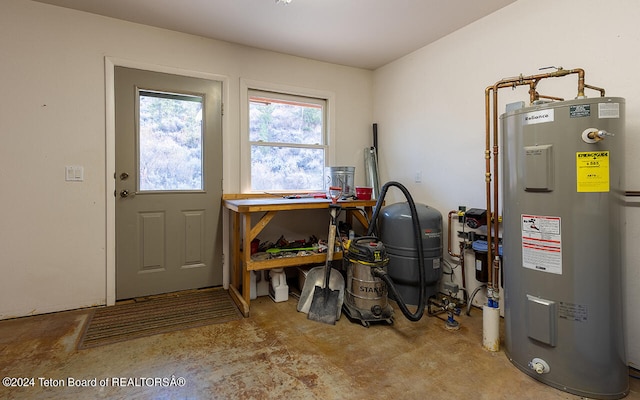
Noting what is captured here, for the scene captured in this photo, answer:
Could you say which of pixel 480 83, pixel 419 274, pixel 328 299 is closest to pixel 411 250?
pixel 419 274

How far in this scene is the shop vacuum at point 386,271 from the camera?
2.36 meters

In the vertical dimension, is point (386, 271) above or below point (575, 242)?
below

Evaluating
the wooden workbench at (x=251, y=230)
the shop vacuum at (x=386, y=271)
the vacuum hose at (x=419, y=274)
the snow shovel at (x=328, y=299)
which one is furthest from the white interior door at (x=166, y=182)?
the vacuum hose at (x=419, y=274)

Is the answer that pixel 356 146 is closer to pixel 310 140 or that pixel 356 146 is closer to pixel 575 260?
pixel 310 140

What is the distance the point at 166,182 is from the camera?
294cm

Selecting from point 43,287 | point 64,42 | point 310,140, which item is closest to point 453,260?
point 310,140

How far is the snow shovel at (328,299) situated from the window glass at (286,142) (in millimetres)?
1030

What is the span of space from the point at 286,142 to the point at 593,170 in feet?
8.66

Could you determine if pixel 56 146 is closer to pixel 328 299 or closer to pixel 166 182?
pixel 166 182

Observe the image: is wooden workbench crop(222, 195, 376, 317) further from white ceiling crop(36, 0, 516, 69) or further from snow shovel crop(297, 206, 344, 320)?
white ceiling crop(36, 0, 516, 69)

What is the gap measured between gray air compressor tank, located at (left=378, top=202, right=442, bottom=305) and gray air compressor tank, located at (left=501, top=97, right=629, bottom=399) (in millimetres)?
1003

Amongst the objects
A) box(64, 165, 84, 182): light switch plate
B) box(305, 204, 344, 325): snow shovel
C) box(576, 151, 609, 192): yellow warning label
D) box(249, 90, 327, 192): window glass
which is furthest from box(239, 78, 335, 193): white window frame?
box(576, 151, 609, 192): yellow warning label

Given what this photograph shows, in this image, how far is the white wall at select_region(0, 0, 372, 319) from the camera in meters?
2.40

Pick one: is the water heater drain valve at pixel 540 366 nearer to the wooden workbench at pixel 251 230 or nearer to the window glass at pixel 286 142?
the wooden workbench at pixel 251 230
